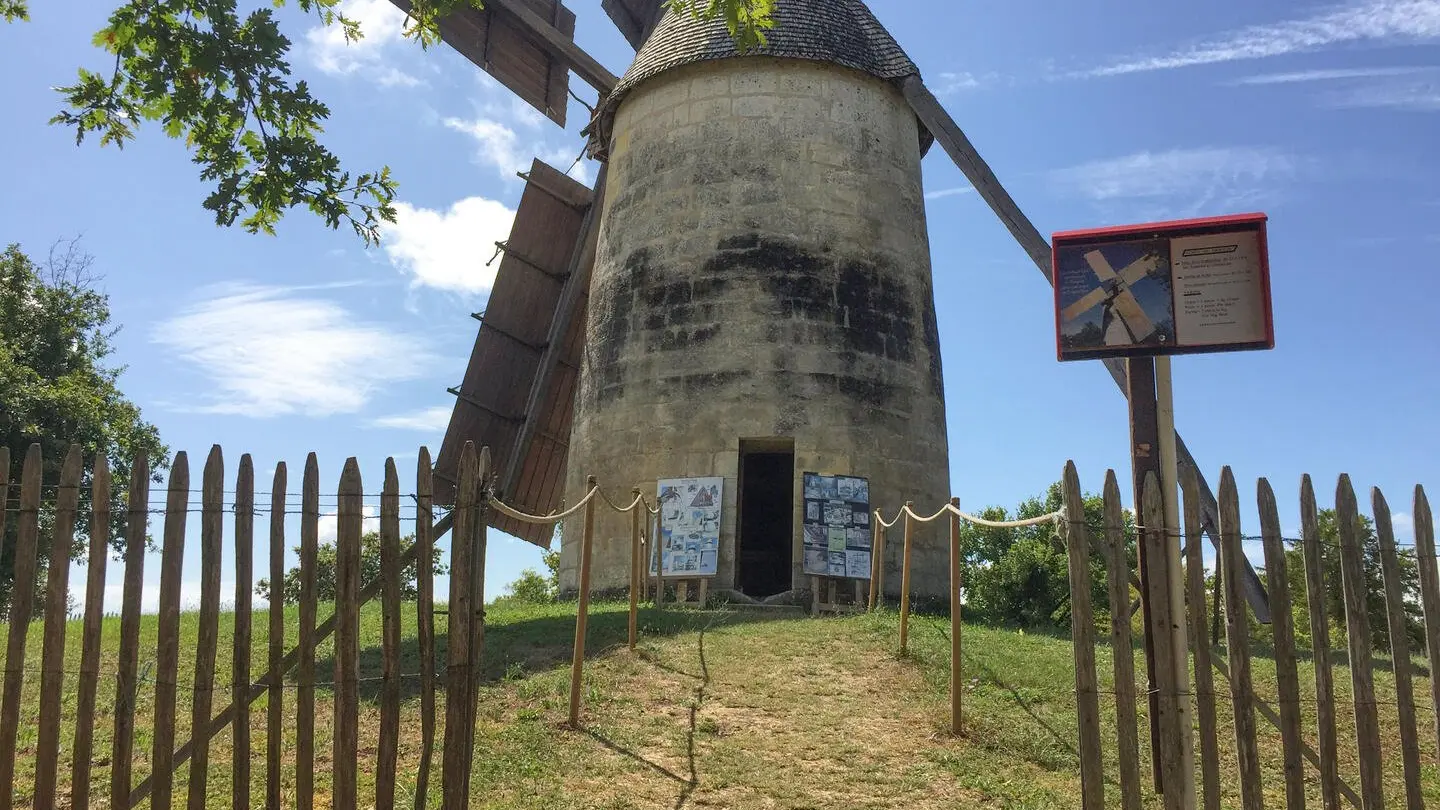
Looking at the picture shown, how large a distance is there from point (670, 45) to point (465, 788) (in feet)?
39.0

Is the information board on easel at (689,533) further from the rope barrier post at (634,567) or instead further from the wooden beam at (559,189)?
the wooden beam at (559,189)

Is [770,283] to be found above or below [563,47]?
below

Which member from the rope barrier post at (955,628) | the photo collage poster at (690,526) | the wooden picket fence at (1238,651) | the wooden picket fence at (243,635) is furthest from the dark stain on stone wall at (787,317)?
the wooden picket fence at (243,635)

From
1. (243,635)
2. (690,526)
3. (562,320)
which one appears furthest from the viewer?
(562,320)

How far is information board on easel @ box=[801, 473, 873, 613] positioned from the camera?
12602 mm

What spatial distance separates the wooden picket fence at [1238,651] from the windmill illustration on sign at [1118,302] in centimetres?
87

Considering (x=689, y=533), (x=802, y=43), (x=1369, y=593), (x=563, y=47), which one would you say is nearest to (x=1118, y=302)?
(x=689, y=533)

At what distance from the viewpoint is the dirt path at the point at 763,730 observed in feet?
20.2

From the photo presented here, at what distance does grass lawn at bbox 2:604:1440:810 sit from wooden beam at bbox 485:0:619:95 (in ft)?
36.0

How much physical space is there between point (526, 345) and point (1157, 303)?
1364 cm

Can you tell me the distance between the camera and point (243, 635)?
5422 millimetres

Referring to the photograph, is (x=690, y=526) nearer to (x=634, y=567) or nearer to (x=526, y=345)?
(x=634, y=567)

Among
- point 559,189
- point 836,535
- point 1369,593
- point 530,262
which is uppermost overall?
point 559,189

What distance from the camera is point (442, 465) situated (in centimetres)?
1817
